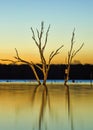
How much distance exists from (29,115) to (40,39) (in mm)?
25867

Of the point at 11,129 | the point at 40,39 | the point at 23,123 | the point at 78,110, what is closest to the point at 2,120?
the point at 23,123

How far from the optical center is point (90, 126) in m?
10.1

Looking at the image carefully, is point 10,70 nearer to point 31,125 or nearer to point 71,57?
point 71,57

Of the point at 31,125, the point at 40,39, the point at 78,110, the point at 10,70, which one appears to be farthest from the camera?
the point at 10,70

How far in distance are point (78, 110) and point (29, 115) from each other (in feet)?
6.55

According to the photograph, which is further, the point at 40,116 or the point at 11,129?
the point at 40,116

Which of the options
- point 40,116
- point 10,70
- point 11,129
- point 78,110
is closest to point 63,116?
point 40,116

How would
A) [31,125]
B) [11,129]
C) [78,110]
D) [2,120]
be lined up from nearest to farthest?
[11,129] → [31,125] → [2,120] → [78,110]

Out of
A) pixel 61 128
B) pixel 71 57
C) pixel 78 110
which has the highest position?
pixel 61 128

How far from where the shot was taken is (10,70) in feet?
297

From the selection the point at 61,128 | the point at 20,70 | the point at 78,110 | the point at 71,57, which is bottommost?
the point at 20,70

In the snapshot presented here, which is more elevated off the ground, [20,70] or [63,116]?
[63,116]

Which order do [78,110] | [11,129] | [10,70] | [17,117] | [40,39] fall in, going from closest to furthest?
[11,129], [17,117], [78,110], [40,39], [10,70]

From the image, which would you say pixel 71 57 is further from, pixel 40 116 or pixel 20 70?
pixel 20 70
